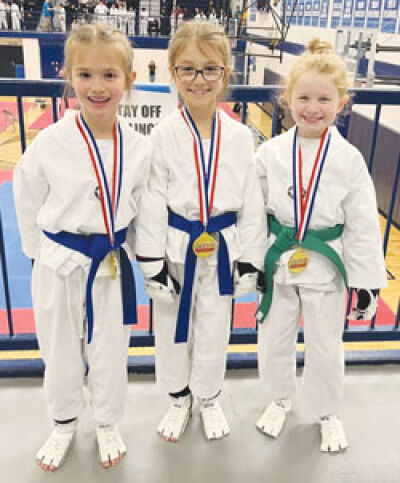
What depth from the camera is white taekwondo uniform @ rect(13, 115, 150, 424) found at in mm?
1542

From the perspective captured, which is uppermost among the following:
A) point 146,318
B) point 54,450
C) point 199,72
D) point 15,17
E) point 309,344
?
point 15,17

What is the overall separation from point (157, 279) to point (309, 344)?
649 millimetres

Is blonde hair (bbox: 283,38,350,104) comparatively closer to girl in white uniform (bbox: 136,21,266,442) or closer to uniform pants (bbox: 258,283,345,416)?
girl in white uniform (bbox: 136,21,266,442)

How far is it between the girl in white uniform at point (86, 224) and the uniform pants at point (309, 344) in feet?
1.85

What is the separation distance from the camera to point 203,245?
5.49 feet

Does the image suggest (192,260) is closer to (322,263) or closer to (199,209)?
(199,209)

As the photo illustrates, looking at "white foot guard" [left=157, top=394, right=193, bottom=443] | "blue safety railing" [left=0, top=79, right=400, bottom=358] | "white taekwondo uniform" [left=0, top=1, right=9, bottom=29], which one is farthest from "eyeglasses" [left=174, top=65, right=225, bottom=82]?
"white taekwondo uniform" [left=0, top=1, right=9, bottom=29]

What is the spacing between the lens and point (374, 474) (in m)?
1.86

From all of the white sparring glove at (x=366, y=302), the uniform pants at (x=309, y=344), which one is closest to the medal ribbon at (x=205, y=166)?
the uniform pants at (x=309, y=344)

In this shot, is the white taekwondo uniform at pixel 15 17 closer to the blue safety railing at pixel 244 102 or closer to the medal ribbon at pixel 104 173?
the blue safety railing at pixel 244 102

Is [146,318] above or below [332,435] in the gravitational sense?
below

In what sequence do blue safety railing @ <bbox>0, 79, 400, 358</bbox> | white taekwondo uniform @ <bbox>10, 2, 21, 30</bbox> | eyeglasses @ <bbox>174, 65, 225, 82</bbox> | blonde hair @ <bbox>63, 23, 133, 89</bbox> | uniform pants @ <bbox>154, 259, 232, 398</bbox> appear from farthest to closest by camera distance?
white taekwondo uniform @ <bbox>10, 2, 21, 30</bbox> < blue safety railing @ <bbox>0, 79, 400, 358</bbox> < uniform pants @ <bbox>154, 259, 232, 398</bbox> < eyeglasses @ <bbox>174, 65, 225, 82</bbox> < blonde hair @ <bbox>63, 23, 133, 89</bbox>

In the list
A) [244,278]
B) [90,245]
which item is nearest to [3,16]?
[90,245]

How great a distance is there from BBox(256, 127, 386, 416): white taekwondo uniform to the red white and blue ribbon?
18mm
